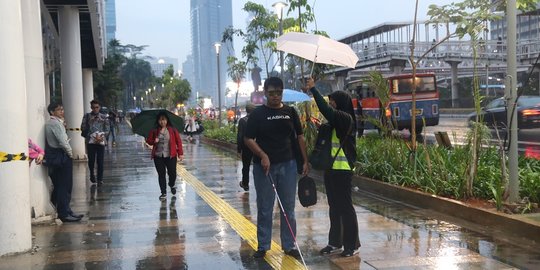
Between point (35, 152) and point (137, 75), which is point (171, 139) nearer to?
point (35, 152)

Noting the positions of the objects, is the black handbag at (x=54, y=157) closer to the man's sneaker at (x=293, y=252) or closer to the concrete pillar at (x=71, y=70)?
the man's sneaker at (x=293, y=252)

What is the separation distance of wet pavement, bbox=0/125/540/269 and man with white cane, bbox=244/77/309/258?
0.83 feet

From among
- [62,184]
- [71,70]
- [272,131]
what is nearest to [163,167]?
[62,184]

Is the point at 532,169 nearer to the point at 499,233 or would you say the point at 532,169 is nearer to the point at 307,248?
the point at 499,233

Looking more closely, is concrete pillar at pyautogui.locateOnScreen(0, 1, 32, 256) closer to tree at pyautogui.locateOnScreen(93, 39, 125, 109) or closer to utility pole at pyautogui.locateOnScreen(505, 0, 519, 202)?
utility pole at pyautogui.locateOnScreen(505, 0, 519, 202)

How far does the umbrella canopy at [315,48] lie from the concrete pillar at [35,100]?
3.54 meters

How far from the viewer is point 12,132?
5793 millimetres

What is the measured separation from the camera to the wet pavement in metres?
5.61

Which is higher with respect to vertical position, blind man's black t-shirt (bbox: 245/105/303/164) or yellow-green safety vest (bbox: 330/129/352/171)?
blind man's black t-shirt (bbox: 245/105/303/164)

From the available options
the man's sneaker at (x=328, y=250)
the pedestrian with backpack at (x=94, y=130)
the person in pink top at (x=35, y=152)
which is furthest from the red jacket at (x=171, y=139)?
the man's sneaker at (x=328, y=250)

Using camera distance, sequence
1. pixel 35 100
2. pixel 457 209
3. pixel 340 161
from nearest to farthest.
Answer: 1. pixel 340 161
2. pixel 457 209
3. pixel 35 100

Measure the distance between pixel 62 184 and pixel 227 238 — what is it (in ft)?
8.33

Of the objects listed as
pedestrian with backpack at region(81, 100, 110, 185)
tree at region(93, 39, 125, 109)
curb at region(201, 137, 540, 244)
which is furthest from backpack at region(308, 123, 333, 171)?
tree at region(93, 39, 125, 109)

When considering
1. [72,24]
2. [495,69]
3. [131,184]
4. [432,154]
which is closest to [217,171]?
[131,184]
